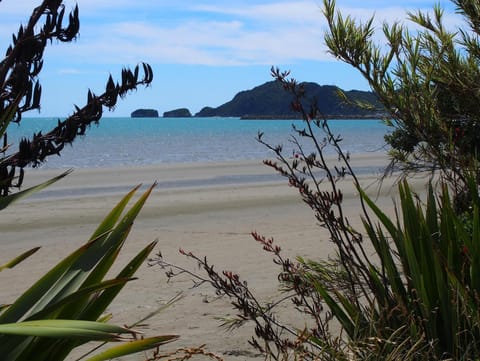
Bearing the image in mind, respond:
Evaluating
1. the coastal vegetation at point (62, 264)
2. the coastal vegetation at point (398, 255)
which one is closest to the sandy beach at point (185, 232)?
the coastal vegetation at point (398, 255)

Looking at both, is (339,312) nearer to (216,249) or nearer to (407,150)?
(407,150)

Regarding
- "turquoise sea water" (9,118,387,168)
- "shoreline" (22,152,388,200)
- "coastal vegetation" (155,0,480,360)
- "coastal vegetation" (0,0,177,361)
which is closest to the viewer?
"coastal vegetation" (0,0,177,361)

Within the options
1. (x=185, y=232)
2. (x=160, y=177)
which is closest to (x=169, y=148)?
(x=160, y=177)

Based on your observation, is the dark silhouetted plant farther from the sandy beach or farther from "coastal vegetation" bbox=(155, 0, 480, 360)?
the sandy beach

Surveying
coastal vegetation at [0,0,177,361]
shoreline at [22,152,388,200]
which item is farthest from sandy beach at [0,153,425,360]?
coastal vegetation at [0,0,177,361]

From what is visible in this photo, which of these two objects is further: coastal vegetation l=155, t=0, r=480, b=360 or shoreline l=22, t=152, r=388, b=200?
shoreline l=22, t=152, r=388, b=200

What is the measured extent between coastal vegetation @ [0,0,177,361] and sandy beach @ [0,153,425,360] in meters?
2.10

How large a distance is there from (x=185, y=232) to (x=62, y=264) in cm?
1003

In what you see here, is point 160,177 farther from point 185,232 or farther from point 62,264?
point 62,264

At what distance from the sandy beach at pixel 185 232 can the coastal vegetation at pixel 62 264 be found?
210 centimetres

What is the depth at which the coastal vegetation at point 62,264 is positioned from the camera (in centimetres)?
186

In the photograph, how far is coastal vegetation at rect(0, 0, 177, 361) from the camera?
1.86m

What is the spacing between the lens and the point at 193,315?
6.11 meters

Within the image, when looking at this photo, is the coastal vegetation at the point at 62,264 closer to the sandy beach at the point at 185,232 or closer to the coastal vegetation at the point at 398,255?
the coastal vegetation at the point at 398,255
